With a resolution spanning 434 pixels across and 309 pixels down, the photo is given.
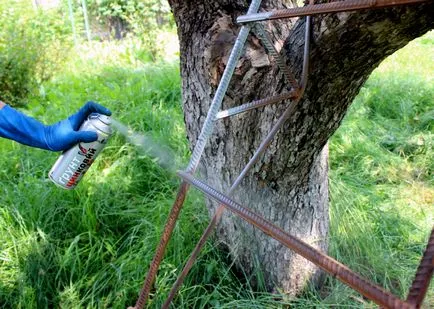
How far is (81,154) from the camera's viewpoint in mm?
1812

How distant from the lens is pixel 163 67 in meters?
4.27

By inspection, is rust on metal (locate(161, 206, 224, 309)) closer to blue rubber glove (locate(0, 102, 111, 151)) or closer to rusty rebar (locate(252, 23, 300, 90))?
rusty rebar (locate(252, 23, 300, 90))

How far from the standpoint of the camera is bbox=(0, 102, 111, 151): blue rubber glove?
1.68 metres

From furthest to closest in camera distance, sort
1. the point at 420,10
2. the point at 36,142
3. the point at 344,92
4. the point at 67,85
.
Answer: the point at 67,85
the point at 36,142
the point at 344,92
the point at 420,10

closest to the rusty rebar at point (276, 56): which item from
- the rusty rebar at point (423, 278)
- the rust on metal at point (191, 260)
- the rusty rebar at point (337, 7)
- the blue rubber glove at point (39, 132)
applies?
the rusty rebar at point (337, 7)

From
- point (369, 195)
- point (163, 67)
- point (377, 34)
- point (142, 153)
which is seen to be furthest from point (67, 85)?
point (377, 34)

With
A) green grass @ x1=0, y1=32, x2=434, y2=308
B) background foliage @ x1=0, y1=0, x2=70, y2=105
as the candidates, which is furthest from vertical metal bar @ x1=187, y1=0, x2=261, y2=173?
background foliage @ x1=0, y1=0, x2=70, y2=105

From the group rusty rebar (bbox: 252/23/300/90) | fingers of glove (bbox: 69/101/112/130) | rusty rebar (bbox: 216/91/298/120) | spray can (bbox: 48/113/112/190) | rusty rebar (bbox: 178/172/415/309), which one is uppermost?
rusty rebar (bbox: 252/23/300/90)

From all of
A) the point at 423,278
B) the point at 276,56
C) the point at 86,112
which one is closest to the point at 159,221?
the point at 86,112

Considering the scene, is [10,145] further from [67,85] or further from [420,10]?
[420,10]

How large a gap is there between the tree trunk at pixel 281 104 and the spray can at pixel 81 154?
35 centimetres

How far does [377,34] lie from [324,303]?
1127mm

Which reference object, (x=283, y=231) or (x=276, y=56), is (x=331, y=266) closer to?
(x=283, y=231)

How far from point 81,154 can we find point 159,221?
57 cm
